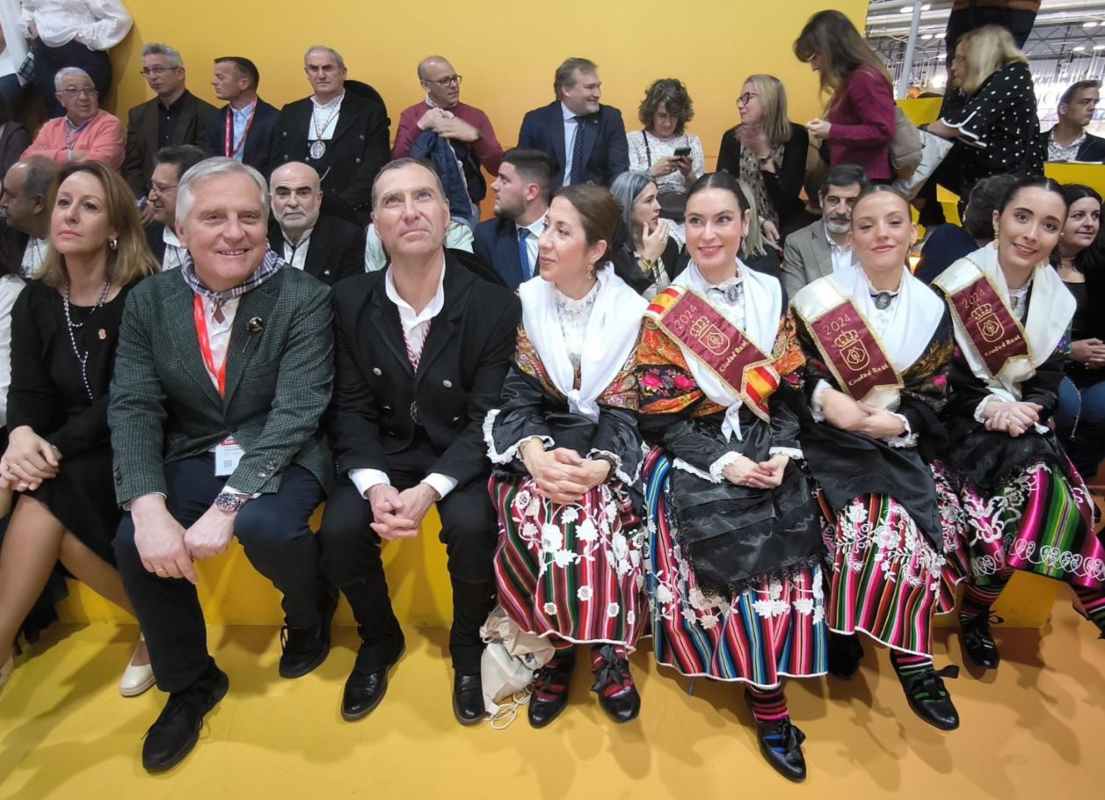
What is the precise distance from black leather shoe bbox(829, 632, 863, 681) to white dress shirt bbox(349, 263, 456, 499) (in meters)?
1.34

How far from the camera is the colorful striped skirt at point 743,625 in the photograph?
187 cm

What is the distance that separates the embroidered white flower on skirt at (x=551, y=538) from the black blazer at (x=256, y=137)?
3.52m

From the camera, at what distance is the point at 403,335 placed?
2.14m

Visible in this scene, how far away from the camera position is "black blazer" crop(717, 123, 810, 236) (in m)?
3.64

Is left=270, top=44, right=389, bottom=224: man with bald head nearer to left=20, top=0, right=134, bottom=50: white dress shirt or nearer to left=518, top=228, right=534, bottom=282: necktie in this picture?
left=518, top=228, right=534, bottom=282: necktie

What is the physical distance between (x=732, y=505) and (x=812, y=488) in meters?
0.36

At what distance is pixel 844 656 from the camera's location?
2.17 m

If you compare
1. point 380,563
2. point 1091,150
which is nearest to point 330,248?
point 380,563

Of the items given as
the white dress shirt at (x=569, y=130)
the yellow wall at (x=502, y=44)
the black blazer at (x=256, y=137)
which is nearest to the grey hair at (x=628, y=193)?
the white dress shirt at (x=569, y=130)

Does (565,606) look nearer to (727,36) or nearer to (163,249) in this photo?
(163,249)

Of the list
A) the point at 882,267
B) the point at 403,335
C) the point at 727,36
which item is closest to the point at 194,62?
the point at 727,36

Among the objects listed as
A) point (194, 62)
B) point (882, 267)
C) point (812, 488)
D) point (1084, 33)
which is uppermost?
point (1084, 33)

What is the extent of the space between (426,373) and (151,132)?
378 cm

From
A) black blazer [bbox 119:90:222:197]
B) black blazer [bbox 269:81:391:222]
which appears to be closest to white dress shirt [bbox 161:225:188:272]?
black blazer [bbox 269:81:391:222]
